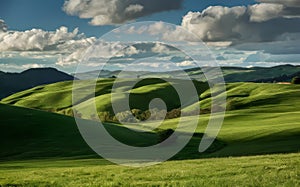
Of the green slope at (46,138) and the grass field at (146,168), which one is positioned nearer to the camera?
the grass field at (146,168)

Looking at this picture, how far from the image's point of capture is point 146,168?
1312 inches

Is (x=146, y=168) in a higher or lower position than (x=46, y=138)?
lower

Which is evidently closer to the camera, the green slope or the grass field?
the grass field

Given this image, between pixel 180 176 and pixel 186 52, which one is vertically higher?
pixel 186 52

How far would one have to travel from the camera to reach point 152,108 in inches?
7594

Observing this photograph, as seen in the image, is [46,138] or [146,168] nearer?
[146,168]

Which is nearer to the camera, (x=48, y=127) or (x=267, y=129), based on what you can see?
(x=267, y=129)

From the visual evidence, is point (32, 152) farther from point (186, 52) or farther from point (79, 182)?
point (79, 182)

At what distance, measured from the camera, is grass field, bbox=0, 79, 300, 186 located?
24.5m

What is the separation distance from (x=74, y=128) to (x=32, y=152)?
22028 mm

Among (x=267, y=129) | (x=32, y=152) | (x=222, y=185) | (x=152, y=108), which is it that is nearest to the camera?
(x=222, y=185)

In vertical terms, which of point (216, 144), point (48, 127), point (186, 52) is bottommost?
point (216, 144)

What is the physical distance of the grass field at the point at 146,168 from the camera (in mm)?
24516

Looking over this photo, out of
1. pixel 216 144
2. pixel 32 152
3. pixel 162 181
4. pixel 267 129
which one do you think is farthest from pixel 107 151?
pixel 162 181
